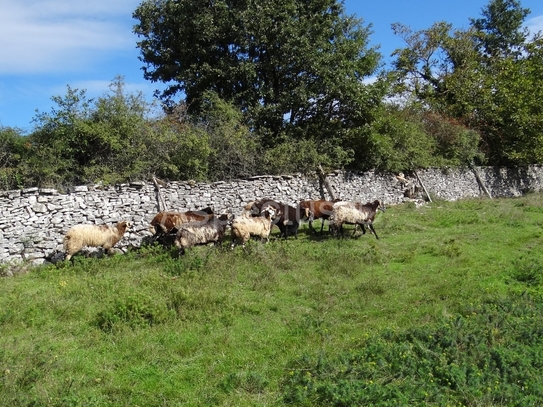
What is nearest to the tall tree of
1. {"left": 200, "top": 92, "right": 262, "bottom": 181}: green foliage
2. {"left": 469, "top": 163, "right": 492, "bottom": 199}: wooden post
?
{"left": 469, "top": 163, "right": 492, "bottom": 199}: wooden post

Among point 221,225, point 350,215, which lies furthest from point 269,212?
point 350,215

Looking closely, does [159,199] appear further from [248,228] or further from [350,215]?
[350,215]

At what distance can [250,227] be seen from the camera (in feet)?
40.0

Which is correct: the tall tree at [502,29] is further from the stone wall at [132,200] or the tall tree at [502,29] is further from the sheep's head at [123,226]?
the sheep's head at [123,226]

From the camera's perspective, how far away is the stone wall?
11070mm

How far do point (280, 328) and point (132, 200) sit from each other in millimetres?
7596

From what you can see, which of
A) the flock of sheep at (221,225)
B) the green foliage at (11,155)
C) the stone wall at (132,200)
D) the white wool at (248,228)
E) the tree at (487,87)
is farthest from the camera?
the tree at (487,87)

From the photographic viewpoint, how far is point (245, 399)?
17.1 ft

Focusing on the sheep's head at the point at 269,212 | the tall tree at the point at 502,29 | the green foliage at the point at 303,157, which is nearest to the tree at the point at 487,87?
the tall tree at the point at 502,29

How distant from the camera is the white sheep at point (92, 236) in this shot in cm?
1116

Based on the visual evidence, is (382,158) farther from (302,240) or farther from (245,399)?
(245,399)

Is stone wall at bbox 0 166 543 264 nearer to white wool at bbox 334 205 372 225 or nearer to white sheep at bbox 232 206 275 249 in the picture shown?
white sheep at bbox 232 206 275 249

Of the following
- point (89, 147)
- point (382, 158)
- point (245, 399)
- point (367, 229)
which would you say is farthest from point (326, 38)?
point (245, 399)

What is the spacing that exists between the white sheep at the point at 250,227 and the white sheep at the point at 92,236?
3.02 m
